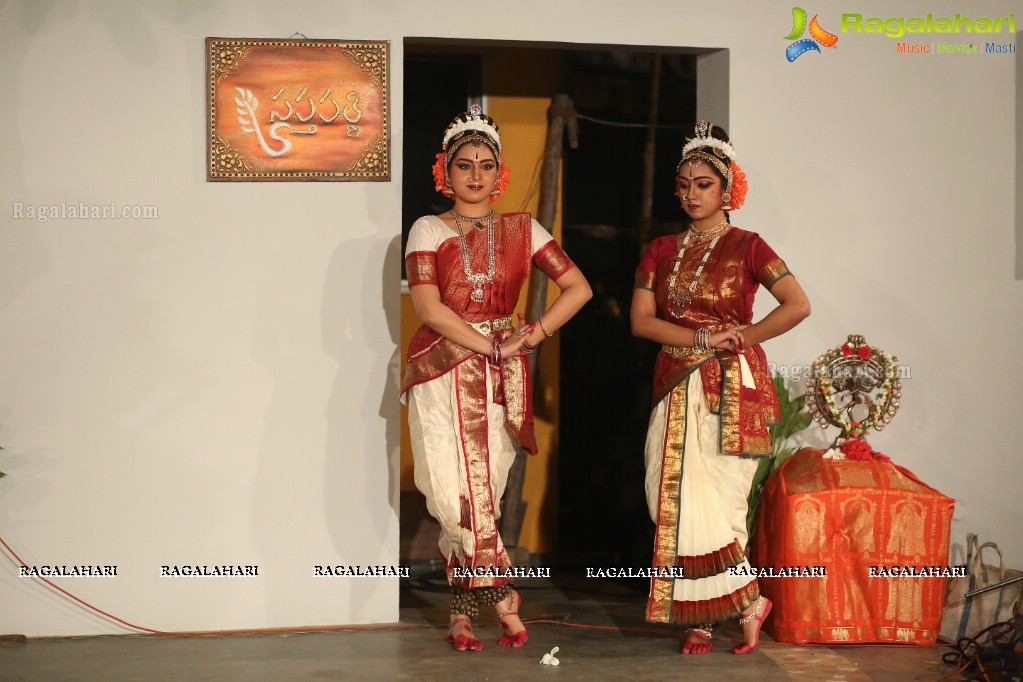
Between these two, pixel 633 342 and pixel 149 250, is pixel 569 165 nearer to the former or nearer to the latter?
pixel 633 342

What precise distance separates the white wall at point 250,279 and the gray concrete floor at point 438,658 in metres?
0.19

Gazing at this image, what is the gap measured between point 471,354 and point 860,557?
151 cm

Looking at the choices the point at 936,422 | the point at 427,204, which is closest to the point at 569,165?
the point at 427,204

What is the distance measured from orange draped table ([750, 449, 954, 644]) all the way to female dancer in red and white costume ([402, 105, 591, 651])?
3.12 feet

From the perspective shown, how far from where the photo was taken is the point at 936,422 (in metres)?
4.86

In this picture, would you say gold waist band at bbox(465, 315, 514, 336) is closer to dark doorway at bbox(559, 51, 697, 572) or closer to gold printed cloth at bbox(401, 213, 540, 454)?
gold printed cloth at bbox(401, 213, 540, 454)

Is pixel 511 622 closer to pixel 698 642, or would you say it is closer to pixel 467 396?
pixel 698 642

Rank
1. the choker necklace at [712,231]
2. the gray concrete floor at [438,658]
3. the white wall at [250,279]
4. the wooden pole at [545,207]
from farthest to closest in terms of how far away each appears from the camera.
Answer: the wooden pole at [545,207], the white wall at [250,279], the choker necklace at [712,231], the gray concrete floor at [438,658]

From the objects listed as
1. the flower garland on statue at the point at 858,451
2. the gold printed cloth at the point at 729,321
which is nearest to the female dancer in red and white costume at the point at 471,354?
the gold printed cloth at the point at 729,321

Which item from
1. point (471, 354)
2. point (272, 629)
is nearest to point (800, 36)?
point (471, 354)

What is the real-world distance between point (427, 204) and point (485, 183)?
158cm

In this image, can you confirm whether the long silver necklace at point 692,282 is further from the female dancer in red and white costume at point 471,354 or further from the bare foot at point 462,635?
the bare foot at point 462,635

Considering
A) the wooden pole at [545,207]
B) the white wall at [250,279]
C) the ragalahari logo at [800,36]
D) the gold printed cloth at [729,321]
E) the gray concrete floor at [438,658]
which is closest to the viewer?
the gray concrete floor at [438,658]

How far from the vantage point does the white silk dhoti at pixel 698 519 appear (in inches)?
163
